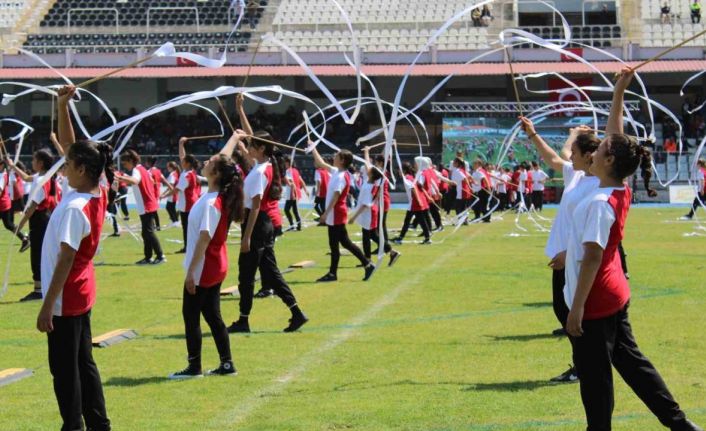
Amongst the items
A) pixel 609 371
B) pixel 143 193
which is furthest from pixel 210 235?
pixel 143 193

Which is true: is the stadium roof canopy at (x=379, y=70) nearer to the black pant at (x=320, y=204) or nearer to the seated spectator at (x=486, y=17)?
the seated spectator at (x=486, y=17)

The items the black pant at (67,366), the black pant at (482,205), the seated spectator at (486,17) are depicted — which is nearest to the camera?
the black pant at (67,366)

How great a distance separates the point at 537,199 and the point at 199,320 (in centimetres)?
2737

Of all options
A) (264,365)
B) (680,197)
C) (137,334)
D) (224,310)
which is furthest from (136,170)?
(680,197)

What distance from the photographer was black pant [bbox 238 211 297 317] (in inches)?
412

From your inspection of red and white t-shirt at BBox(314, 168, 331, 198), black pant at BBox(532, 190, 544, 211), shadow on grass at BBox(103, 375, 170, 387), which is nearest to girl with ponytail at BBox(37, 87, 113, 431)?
shadow on grass at BBox(103, 375, 170, 387)

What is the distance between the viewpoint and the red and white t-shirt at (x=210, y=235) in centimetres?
827

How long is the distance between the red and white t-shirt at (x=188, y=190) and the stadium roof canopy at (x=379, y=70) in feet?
66.1

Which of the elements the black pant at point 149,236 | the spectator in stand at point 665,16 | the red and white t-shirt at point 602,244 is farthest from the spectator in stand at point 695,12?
the red and white t-shirt at point 602,244

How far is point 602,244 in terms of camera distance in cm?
562

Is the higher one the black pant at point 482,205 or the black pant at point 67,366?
the black pant at point 67,366

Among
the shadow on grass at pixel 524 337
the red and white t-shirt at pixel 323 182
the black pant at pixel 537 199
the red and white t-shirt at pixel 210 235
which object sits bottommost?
the black pant at pixel 537 199

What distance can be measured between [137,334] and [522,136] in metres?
28.4

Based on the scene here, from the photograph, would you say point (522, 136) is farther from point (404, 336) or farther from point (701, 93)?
point (404, 336)
